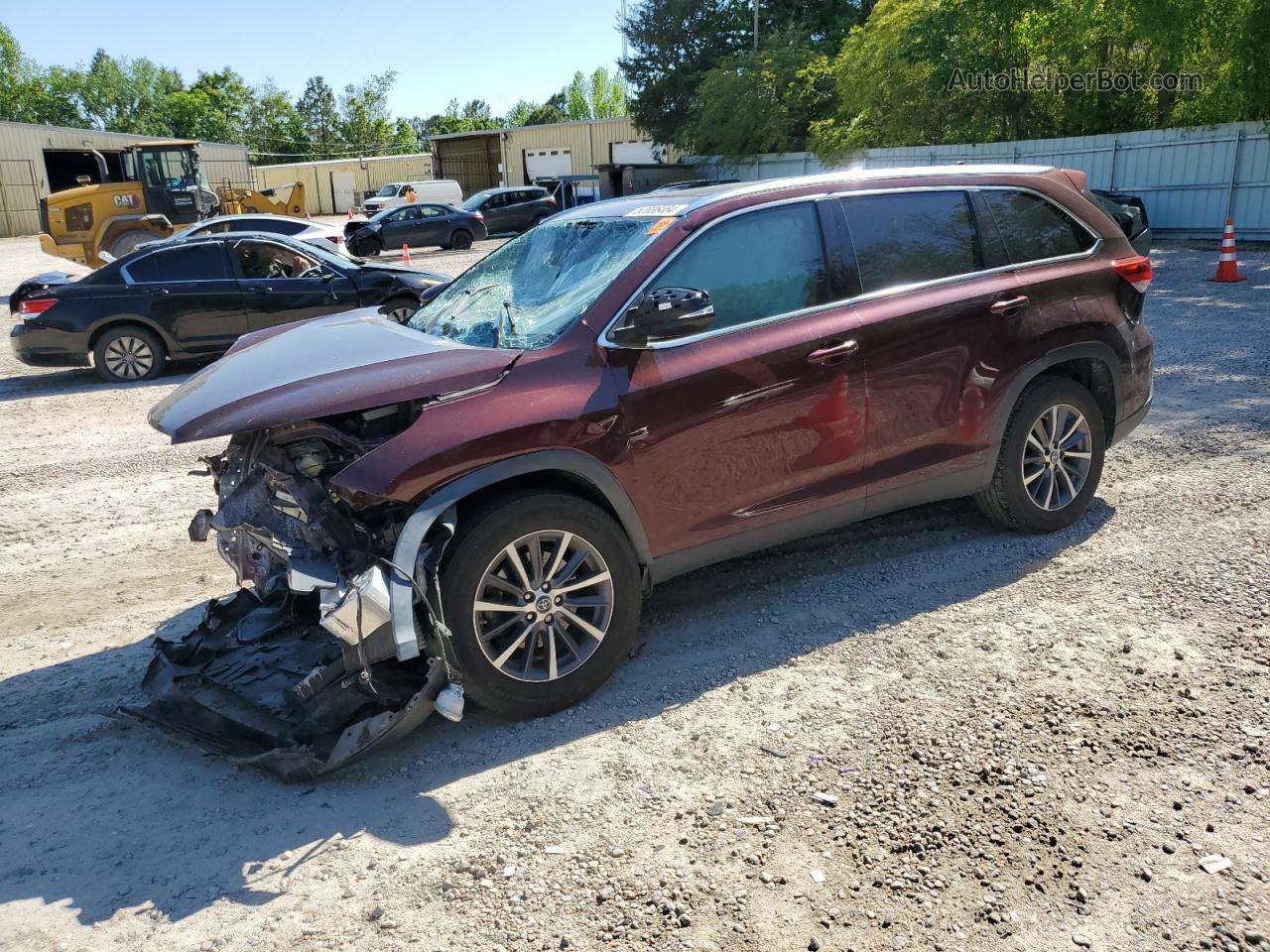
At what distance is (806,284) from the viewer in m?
4.55

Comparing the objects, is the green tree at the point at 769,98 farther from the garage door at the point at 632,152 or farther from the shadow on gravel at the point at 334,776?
the shadow on gravel at the point at 334,776

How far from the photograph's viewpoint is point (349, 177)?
6425cm

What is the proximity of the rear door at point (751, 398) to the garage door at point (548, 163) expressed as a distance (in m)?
52.4

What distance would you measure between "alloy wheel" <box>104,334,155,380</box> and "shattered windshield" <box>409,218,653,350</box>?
779 centimetres

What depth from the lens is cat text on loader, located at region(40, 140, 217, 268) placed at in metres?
23.0

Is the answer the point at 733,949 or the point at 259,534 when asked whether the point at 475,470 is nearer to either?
the point at 259,534

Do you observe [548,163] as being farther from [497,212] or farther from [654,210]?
[654,210]

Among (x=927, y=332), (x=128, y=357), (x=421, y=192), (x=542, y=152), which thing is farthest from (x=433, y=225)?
(x=542, y=152)

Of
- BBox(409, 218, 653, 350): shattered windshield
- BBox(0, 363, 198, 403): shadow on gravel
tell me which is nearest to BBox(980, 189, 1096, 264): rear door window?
BBox(409, 218, 653, 350): shattered windshield

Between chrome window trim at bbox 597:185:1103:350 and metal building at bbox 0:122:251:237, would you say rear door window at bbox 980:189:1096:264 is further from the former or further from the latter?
metal building at bbox 0:122:251:237

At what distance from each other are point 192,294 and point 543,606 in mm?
9388

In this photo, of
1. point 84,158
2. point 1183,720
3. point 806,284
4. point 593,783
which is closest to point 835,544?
point 806,284

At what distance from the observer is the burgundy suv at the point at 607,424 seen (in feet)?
12.0

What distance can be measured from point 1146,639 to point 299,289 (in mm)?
10192
